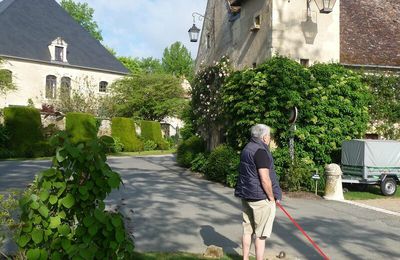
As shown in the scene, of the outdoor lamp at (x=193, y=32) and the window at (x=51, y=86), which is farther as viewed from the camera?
the window at (x=51, y=86)

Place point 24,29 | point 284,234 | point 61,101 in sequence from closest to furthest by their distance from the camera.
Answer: point 284,234
point 61,101
point 24,29

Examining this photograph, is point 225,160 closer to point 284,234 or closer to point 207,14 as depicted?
point 284,234

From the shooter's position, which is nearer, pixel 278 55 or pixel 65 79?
pixel 278 55

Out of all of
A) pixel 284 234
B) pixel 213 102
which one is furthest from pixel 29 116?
pixel 284 234

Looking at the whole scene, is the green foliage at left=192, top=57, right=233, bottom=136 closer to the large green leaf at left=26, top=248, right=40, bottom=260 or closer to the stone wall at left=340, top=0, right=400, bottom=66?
the stone wall at left=340, top=0, right=400, bottom=66

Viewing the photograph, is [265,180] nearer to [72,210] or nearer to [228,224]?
[72,210]

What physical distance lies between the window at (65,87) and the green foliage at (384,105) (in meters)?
28.5

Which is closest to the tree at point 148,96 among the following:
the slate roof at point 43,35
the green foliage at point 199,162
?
the slate roof at point 43,35

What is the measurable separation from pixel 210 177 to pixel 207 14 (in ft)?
39.3

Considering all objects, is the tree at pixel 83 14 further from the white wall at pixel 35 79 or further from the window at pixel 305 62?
the window at pixel 305 62

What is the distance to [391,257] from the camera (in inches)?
268

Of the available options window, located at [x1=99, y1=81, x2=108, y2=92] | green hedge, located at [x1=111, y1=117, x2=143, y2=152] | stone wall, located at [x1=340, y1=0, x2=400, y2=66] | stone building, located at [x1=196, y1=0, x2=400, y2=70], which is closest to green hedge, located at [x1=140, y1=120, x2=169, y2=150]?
green hedge, located at [x1=111, y1=117, x2=143, y2=152]

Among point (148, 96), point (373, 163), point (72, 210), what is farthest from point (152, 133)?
point (72, 210)

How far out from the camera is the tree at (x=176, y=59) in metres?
73.3
